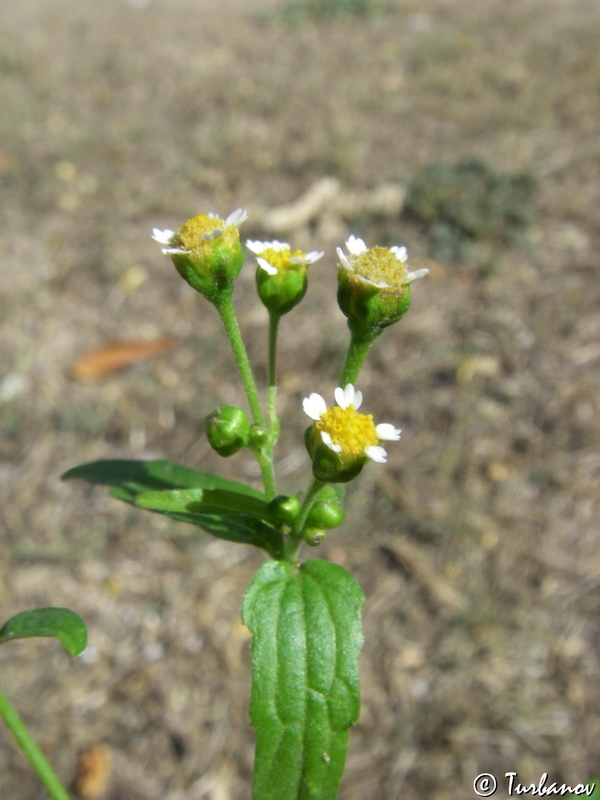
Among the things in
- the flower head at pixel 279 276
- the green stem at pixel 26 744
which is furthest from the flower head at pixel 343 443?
the green stem at pixel 26 744

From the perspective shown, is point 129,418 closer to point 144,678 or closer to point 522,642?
point 144,678

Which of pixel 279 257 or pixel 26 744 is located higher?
pixel 279 257

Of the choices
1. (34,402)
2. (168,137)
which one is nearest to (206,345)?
(34,402)

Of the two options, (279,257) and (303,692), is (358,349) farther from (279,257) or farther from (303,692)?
(303,692)

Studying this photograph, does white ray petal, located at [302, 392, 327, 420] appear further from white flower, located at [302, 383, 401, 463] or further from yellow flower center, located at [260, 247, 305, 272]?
yellow flower center, located at [260, 247, 305, 272]

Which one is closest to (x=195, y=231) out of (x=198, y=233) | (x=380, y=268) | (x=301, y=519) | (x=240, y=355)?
(x=198, y=233)

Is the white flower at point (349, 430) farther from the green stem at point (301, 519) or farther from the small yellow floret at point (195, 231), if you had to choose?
the small yellow floret at point (195, 231)

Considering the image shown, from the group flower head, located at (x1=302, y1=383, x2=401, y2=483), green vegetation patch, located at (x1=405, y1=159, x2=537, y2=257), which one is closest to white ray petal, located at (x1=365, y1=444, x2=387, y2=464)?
flower head, located at (x1=302, y1=383, x2=401, y2=483)
